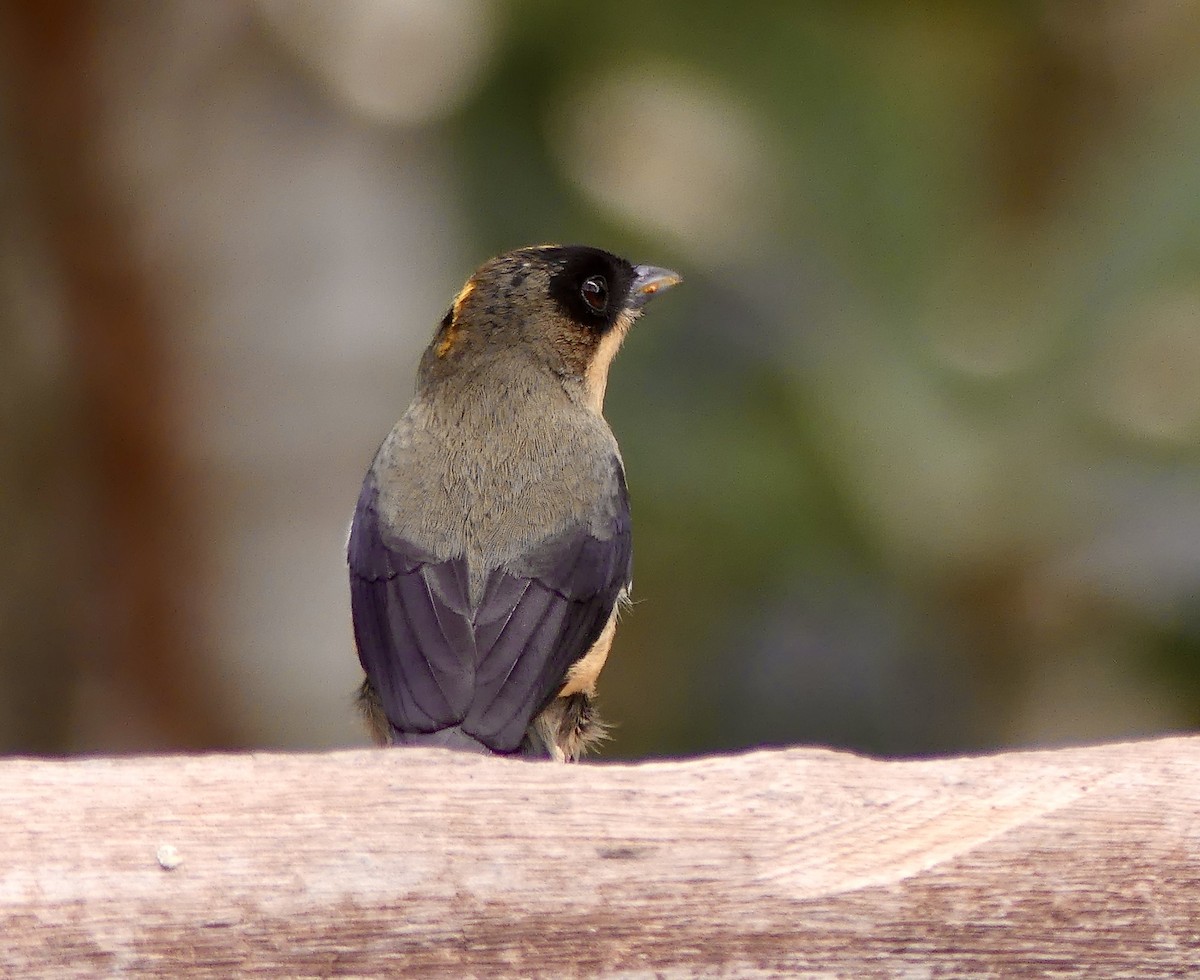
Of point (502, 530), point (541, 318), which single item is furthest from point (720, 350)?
point (502, 530)

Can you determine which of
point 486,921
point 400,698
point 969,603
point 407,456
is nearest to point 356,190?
point 969,603

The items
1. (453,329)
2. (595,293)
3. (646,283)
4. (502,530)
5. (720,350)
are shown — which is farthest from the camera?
(720,350)

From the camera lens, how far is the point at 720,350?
24.8 ft

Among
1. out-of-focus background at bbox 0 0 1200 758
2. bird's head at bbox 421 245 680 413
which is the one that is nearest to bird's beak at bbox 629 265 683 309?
Result: bird's head at bbox 421 245 680 413

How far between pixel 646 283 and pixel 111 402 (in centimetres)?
252

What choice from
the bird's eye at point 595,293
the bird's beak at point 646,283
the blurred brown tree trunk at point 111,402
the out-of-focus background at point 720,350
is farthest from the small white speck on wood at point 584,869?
the blurred brown tree trunk at point 111,402

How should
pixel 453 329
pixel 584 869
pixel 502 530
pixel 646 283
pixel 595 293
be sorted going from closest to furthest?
pixel 584 869, pixel 502 530, pixel 453 329, pixel 595 293, pixel 646 283

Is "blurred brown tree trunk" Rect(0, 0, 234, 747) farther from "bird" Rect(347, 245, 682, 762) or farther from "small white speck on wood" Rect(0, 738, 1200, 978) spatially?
"small white speck on wood" Rect(0, 738, 1200, 978)

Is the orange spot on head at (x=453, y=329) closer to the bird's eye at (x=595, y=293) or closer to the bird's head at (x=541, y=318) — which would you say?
the bird's head at (x=541, y=318)

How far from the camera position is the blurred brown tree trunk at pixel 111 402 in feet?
21.4

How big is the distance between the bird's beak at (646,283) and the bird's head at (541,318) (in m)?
0.06

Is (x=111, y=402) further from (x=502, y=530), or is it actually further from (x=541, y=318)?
(x=502, y=530)

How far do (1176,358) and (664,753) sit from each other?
262 cm

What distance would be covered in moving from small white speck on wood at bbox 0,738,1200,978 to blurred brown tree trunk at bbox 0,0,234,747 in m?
4.04
